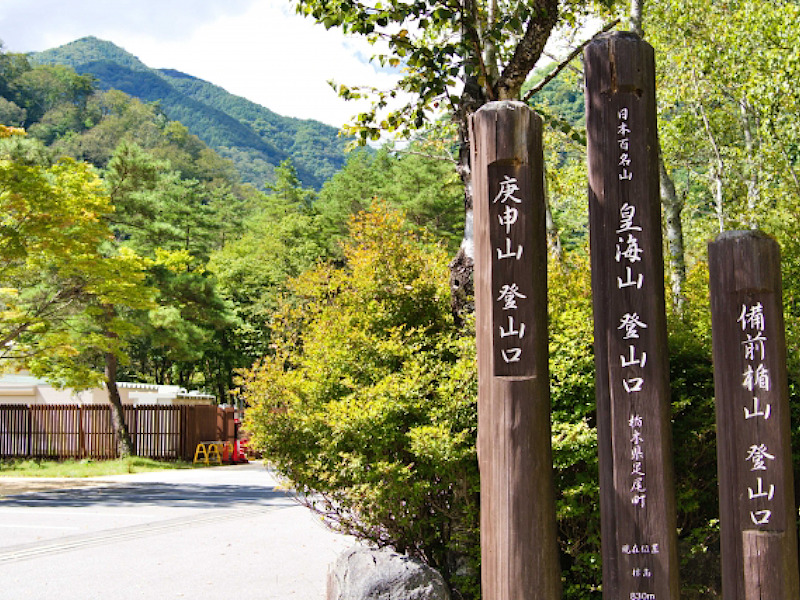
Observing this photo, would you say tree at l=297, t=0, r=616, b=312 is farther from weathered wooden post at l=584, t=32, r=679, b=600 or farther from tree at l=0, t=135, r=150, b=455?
tree at l=0, t=135, r=150, b=455

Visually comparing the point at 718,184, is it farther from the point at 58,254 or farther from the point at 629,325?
the point at 58,254

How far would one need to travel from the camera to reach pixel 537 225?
446 centimetres

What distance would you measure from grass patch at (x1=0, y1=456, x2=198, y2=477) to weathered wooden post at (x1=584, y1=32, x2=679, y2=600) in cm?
2056

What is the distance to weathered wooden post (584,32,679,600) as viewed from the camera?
4.29 meters

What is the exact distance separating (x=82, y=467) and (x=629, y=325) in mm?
22750

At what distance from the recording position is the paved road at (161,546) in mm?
7758

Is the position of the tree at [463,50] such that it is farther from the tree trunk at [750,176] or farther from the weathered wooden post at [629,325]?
the tree trunk at [750,176]

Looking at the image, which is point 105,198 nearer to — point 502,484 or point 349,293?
point 349,293

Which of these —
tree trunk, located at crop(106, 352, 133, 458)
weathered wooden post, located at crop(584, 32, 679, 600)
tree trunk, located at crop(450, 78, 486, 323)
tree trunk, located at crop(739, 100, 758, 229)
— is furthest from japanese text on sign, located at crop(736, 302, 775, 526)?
tree trunk, located at crop(106, 352, 133, 458)

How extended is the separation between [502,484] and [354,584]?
195cm

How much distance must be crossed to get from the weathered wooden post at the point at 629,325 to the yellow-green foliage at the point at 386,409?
1322 mm

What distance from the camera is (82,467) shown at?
23812 millimetres

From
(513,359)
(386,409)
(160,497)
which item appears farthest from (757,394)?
(160,497)

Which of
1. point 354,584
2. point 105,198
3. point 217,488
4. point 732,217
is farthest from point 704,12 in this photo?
point 354,584
